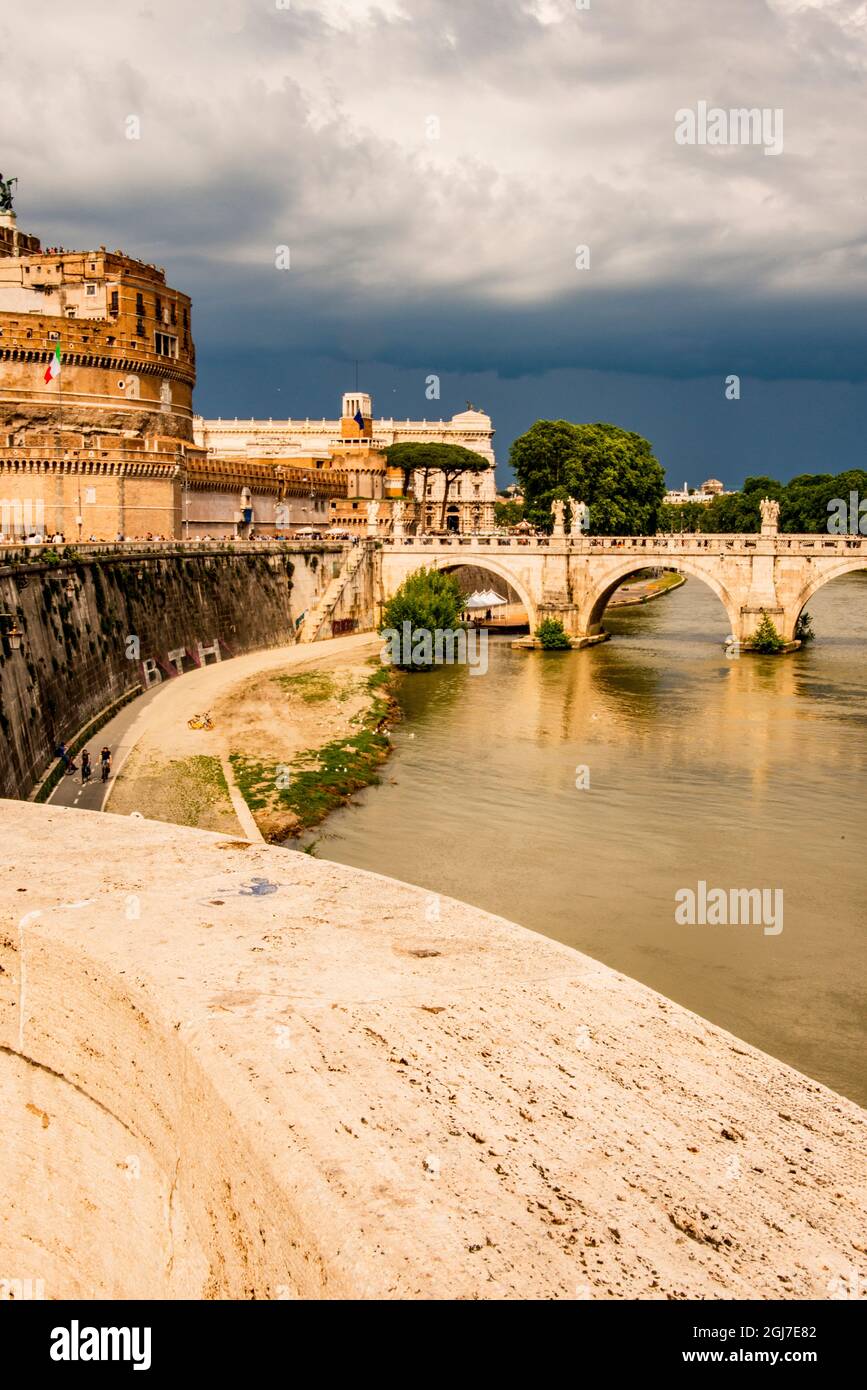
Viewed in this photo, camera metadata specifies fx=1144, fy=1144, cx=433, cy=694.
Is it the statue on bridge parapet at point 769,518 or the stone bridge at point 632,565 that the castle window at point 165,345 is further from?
the statue on bridge parapet at point 769,518

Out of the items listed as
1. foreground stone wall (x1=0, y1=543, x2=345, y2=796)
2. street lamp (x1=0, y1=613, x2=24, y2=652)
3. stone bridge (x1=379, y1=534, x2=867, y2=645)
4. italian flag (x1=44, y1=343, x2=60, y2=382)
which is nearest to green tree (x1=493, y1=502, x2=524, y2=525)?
stone bridge (x1=379, y1=534, x2=867, y2=645)

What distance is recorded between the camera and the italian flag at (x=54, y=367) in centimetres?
5603

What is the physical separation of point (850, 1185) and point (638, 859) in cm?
1686

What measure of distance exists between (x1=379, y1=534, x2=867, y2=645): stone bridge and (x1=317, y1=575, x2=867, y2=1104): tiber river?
594cm

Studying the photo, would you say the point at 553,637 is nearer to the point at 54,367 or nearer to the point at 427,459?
the point at 54,367

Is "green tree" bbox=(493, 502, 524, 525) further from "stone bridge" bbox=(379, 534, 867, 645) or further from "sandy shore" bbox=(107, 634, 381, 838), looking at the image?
"sandy shore" bbox=(107, 634, 381, 838)

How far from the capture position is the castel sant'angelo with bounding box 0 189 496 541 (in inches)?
1921

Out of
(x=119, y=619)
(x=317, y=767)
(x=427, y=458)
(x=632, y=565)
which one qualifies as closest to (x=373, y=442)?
(x=427, y=458)

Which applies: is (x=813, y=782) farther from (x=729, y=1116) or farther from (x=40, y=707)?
(x=729, y=1116)

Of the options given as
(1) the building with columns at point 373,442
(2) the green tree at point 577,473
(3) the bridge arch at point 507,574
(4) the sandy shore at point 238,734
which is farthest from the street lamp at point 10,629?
(1) the building with columns at point 373,442

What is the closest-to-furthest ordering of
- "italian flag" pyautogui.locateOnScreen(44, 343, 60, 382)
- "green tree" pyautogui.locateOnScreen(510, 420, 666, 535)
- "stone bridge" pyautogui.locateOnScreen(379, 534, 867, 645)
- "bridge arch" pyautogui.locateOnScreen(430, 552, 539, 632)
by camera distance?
"stone bridge" pyautogui.locateOnScreen(379, 534, 867, 645) < "italian flag" pyautogui.locateOnScreen(44, 343, 60, 382) < "bridge arch" pyautogui.locateOnScreen(430, 552, 539, 632) < "green tree" pyautogui.locateOnScreen(510, 420, 666, 535)

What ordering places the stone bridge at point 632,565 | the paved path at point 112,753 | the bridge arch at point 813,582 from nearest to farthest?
the paved path at point 112,753 → the bridge arch at point 813,582 → the stone bridge at point 632,565

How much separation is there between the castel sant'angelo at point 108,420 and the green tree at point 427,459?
49.8 ft
